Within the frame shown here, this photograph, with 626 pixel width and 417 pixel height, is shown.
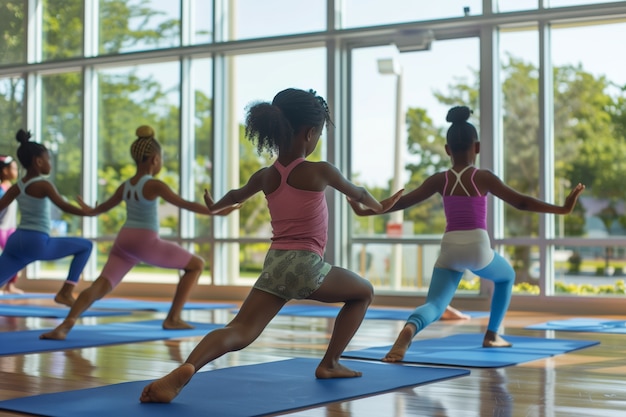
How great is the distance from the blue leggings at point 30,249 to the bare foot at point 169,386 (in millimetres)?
2695

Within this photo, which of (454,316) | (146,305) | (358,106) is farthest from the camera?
(358,106)

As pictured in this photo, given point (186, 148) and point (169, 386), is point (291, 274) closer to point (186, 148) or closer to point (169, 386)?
point (169, 386)

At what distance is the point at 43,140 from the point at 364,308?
7413 millimetres

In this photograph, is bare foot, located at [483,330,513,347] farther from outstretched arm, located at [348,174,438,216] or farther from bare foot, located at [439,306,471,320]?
bare foot, located at [439,306,471,320]

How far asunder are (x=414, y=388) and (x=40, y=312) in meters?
4.25

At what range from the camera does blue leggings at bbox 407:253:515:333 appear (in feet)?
13.3

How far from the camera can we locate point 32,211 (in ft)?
17.8

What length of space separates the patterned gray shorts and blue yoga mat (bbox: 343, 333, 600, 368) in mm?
948

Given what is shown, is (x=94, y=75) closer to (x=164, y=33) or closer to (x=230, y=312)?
(x=164, y=33)

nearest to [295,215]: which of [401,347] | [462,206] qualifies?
[401,347]

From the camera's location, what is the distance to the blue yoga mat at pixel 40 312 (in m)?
6.57

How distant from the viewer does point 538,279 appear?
289 inches

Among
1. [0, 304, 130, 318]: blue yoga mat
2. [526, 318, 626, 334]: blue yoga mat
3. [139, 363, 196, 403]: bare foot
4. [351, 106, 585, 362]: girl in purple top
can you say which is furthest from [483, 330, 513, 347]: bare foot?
[0, 304, 130, 318]: blue yoga mat

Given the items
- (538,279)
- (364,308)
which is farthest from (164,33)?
(364,308)
